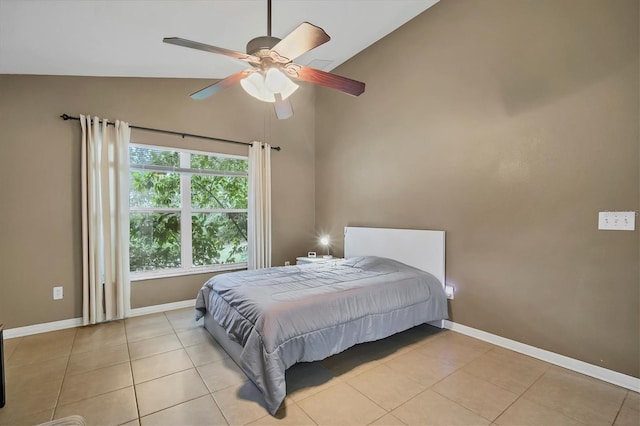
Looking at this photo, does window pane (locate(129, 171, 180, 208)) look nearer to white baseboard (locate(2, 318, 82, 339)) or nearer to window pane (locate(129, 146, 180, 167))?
window pane (locate(129, 146, 180, 167))

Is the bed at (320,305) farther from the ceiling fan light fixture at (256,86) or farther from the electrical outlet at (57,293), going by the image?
the ceiling fan light fixture at (256,86)

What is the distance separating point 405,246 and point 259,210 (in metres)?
2.06

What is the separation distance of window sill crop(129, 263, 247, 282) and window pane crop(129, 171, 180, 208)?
0.84 metres

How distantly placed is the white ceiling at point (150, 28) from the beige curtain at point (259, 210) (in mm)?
1190

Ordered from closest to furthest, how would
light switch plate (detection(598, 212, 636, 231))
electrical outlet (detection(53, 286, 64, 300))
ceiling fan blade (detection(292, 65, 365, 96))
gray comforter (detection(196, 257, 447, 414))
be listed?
gray comforter (detection(196, 257, 447, 414))
light switch plate (detection(598, 212, 636, 231))
ceiling fan blade (detection(292, 65, 365, 96))
electrical outlet (detection(53, 286, 64, 300))

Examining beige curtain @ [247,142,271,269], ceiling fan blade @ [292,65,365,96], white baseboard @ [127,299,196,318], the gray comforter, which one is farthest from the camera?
beige curtain @ [247,142,271,269]

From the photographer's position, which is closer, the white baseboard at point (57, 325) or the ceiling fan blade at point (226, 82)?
the ceiling fan blade at point (226, 82)

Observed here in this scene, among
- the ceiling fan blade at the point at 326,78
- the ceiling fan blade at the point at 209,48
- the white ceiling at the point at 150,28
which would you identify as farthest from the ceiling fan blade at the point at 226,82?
the white ceiling at the point at 150,28

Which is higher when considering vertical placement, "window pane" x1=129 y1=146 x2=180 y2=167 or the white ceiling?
the white ceiling

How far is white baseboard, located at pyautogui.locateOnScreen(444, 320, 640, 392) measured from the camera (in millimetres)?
2006

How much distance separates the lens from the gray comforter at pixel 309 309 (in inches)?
73.3

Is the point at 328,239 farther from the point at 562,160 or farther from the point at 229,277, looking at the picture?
the point at 562,160

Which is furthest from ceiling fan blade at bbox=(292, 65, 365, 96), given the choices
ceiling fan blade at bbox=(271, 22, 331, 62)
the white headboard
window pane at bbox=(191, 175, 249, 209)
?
window pane at bbox=(191, 175, 249, 209)

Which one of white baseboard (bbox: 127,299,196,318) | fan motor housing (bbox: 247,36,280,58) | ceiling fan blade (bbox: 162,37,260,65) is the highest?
fan motor housing (bbox: 247,36,280,58)
